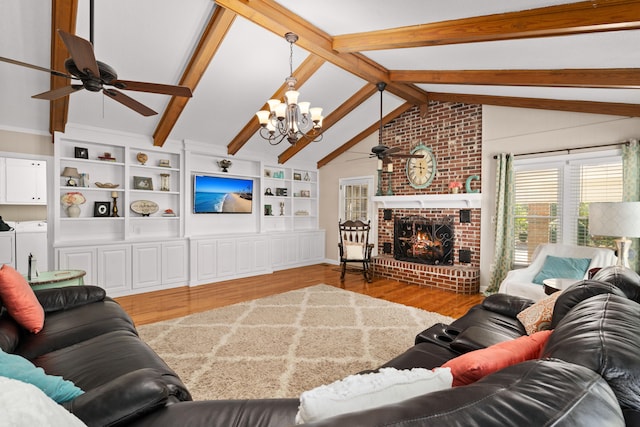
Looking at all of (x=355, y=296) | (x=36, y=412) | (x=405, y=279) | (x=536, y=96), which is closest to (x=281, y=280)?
(x=355, y=296)

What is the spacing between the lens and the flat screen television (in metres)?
5.69

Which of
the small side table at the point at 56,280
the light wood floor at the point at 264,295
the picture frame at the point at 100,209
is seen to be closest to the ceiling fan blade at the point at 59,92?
the small side table at the point at 56,280

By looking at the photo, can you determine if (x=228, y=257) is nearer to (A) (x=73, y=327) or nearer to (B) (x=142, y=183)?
(B) (x=142, y=183)

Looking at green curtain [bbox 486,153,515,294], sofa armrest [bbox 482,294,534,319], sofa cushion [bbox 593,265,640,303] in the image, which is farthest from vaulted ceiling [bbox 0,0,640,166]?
sofa armrest [bbox 482,294,534,319]

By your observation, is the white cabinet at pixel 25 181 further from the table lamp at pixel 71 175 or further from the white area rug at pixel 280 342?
the white area rug at pixel 280 342

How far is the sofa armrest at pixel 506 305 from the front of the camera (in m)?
2.40

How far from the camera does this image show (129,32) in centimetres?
323

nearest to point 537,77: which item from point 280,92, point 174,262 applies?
point 280,92

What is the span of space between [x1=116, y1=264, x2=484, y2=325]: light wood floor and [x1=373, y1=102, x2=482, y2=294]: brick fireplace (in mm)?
278

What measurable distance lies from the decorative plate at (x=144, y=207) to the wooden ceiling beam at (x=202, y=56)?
4.33 feet

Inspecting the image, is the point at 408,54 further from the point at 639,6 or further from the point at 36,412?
the point at 36,412

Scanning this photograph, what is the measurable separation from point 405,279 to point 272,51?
418cm

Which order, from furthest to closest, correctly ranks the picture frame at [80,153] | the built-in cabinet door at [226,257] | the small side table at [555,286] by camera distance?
the built-in cabinet door at [226,257] < the picture frame at [80,153] < the small side table at [555,286]

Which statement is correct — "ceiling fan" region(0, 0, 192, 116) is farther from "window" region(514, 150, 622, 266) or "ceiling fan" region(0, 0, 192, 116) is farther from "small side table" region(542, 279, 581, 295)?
"window" region(514, 150, 622, 266)
